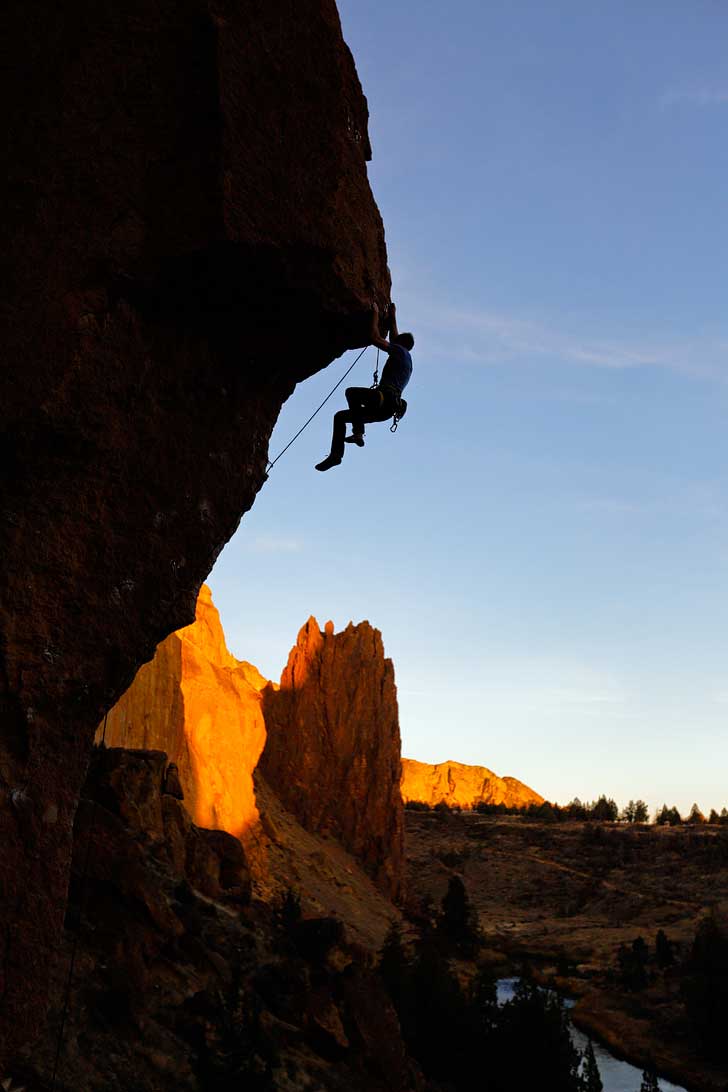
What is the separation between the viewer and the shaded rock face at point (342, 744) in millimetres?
56938

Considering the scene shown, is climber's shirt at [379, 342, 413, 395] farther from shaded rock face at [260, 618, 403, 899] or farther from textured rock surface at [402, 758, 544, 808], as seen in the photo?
textured rock surface at [402, 758, 544, 808]

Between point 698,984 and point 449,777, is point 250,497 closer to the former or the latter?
point 698,984

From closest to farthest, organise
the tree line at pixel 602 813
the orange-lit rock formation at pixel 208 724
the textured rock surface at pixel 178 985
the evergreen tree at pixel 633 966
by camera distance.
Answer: the textured rock surface at pixel 178 985 < the orange-lit rock formation at pixel 208 724 < the evergreen tree at pixel 633 966 < the tree line at pixel 602 813

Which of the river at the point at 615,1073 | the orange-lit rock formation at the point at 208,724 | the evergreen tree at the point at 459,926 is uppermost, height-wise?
the orange-lit rock formation at the point at 208,724

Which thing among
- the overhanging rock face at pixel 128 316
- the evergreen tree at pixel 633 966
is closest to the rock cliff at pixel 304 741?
the evergreen tree at pixel 633 966

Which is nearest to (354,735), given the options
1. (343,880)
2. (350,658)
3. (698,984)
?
(350,658)

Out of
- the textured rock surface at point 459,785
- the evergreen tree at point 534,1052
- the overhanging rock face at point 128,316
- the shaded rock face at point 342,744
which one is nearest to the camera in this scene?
the overhanging rock face at point 128,316

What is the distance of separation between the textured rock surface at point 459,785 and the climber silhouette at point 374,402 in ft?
464

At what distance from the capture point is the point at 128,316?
4828 millimetres

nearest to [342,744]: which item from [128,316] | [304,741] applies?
[304,741]

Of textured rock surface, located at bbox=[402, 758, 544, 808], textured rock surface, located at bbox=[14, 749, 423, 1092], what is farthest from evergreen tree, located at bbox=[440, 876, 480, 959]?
textured rock surface, located at bbox=[402, 758, 544, 808]

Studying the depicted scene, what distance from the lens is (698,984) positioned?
3428 centimetres

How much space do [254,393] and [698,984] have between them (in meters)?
35.9

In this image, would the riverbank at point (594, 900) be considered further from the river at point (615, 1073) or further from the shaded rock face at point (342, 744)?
the shaded rock face at point (342, 744)
